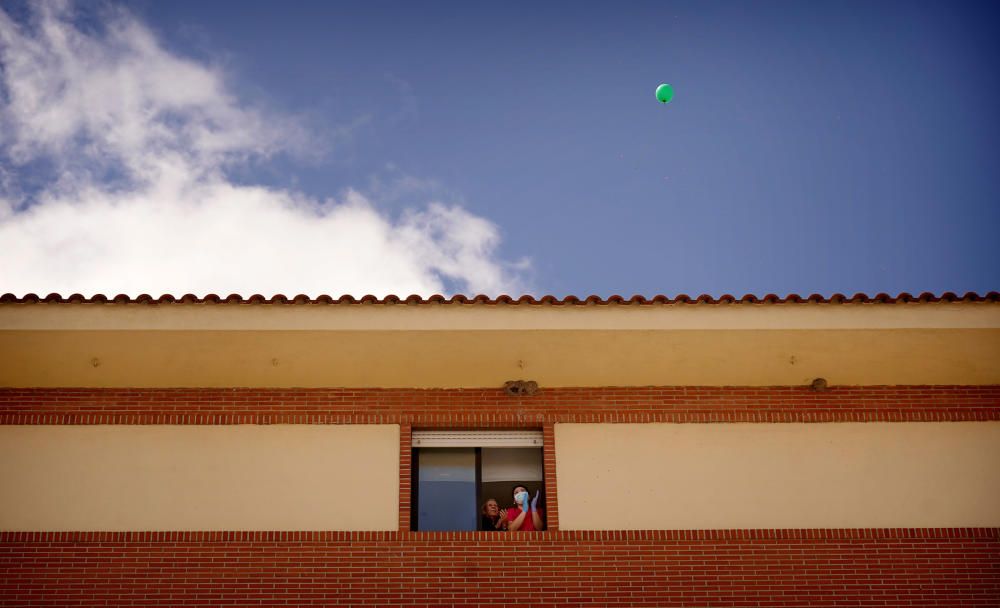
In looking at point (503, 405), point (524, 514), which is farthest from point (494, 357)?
point (524, 514)

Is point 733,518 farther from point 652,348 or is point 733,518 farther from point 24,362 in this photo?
point 24,362

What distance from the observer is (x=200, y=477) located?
31.2 ft

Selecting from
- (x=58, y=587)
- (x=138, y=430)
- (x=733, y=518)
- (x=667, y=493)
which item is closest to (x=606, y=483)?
(x=667, y=493)

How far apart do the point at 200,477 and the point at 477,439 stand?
2808 millimetres

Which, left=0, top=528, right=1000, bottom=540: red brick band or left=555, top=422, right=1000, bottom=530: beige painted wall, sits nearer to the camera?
left=0, top=528, right=1000, bottom=540: red brick band

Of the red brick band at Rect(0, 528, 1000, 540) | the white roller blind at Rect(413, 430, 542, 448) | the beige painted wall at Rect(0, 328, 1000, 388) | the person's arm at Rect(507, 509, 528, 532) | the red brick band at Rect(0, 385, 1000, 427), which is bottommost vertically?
the red brick band at Rect(0, 528, 1000, 540)

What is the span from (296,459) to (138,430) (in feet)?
5.38

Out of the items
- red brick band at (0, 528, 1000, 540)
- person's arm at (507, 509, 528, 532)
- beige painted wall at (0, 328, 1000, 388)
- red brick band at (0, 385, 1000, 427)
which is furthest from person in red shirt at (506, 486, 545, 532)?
beige painted wall at (0, 328, 1000, 388)

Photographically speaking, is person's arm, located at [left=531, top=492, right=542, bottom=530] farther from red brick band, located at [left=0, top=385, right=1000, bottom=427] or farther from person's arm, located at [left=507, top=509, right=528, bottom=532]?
red brick band, located at [left=0, top=385, right=1000, bottom=427]

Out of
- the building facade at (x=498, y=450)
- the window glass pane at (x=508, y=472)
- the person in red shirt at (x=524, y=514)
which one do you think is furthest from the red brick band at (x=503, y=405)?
the person in red shirt at (x=524, y=514)

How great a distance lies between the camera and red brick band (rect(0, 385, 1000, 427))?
9.71m

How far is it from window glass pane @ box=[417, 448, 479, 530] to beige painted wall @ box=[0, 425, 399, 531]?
33cm

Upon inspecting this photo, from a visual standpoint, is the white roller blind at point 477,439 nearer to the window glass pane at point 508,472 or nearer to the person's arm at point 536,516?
the window glass pane at point 508,472

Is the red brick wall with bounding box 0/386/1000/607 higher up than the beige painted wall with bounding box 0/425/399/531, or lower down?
lower down
